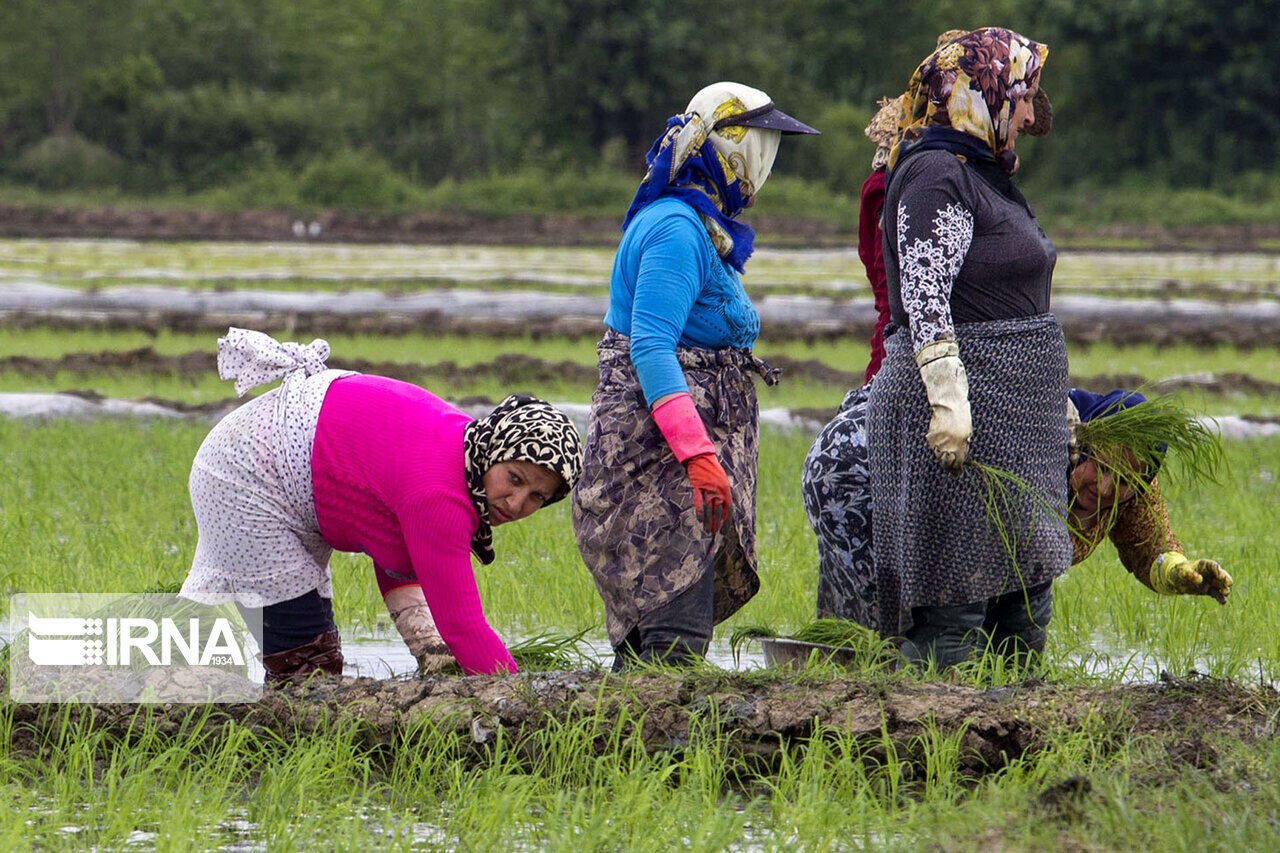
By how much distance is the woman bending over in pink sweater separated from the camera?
3.38 metres

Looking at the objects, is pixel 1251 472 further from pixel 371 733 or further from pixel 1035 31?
pixel 1035 31

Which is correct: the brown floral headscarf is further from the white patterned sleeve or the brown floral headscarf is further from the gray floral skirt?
the gray floral skirt

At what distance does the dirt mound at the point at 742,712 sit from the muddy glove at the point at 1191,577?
1.30 ft

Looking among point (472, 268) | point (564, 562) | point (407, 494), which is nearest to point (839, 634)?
point (407, 494)

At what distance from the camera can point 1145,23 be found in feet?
92.9

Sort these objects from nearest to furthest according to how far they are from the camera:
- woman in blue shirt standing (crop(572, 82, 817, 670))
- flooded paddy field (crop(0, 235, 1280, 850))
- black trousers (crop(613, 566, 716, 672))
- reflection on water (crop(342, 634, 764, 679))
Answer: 1. flooded paddy field (crop(0, 235, 1280, 850))
2. woman in blue shirt standing (crop(572, 82, 817, 670))
3. black trousers (crop(613, 566, 716, 672))
4. reflection on water (crop(342, 634, 764, 679))

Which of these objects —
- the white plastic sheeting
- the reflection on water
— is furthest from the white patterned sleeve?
the white plastic sheeting

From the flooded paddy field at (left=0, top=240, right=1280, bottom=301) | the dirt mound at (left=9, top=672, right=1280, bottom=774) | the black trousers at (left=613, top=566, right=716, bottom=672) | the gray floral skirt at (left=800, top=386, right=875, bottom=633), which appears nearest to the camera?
the dirt mound at (left=9, top=672, right=1280, bottom=774)

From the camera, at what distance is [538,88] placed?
30.8 m

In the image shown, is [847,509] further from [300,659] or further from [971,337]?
[300,659]

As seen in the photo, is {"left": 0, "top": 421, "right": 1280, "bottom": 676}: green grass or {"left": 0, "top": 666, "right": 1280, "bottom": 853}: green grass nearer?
{"left": 0, "top": 666, "right": 1280, "bottom": 853}: green grass

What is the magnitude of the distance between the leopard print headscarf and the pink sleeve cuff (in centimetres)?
20

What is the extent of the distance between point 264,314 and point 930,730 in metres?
12.9

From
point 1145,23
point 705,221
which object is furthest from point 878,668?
point 1145,23
